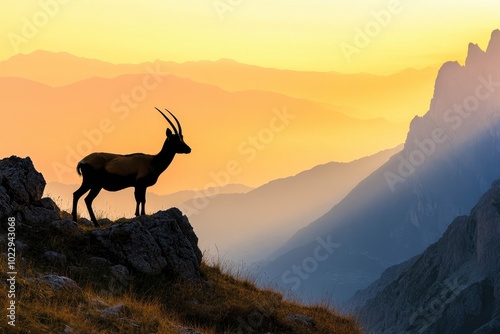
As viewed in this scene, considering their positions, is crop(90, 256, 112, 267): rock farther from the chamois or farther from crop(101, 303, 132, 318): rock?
crop(101, 303, 132, 318): rock

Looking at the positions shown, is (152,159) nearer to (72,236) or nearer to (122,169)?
(122,169)

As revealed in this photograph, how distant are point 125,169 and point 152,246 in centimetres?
294

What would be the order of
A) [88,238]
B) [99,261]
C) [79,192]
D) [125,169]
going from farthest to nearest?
[125,169]
[79,192]
[88,238]
[99,261]

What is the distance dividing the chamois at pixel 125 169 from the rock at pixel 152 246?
4.08ft

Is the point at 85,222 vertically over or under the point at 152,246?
over

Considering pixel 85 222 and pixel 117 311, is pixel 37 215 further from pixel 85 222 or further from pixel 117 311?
pixel 117 311

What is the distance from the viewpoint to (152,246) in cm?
1844

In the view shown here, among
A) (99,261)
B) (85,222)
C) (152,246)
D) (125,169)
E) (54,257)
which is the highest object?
(125,169)

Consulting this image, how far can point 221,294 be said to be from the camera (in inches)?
754

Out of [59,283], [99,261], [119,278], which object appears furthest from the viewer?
[99,261]

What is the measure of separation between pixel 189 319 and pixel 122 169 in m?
5.52

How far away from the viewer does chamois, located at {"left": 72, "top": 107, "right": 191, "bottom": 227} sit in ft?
64.7

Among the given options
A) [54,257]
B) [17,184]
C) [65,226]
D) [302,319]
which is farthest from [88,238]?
[302,319]

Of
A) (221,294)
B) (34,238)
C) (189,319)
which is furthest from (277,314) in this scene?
(34,238)
